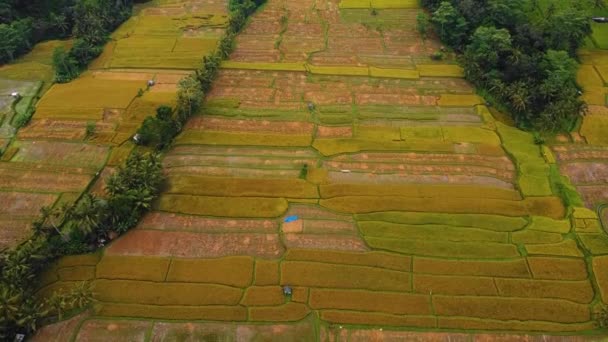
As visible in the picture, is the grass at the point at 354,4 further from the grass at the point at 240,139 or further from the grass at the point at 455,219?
the grass at the point at 455,219

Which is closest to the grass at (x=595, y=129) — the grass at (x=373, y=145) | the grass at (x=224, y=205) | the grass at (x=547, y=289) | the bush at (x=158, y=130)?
the grass at (x=373, y=145)

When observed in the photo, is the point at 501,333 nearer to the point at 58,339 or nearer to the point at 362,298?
the point at 362,298

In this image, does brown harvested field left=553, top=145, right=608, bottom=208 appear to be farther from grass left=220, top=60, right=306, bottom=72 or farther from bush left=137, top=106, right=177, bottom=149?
bush left=137, top=106, right=177, bottom=149

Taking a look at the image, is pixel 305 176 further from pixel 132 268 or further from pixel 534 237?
pixel 534 237

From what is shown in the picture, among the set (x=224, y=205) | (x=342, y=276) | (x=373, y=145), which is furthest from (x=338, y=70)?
(x=342, y=276)

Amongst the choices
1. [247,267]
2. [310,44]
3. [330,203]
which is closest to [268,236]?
[247,267]
